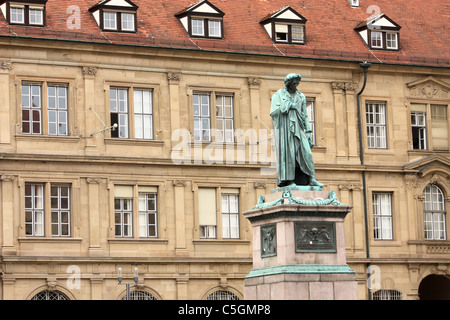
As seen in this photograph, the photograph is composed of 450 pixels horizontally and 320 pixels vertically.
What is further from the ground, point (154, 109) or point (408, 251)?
point (154, 109)

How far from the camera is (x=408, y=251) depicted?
160ft

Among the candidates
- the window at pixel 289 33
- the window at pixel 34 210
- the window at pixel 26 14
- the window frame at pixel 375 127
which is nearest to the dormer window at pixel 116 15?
the window at pixel 26 14

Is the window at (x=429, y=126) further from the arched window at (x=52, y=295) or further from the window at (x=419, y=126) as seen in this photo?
the arched window at (x=52, y=295)

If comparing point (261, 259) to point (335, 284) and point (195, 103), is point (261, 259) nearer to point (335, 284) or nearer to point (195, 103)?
point (335, 284)

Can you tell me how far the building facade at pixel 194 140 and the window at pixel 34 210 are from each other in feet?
0.15

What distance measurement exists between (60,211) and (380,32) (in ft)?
48.0

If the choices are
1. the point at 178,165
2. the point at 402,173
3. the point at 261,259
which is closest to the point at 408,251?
the point at 402,173

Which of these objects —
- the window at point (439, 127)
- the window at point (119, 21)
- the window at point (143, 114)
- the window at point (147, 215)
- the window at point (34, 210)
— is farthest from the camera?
the window at point (439, 127)

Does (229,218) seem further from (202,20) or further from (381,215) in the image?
(202,20)

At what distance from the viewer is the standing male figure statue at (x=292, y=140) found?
85.4 ft
